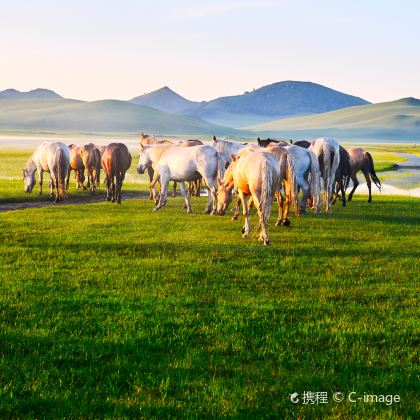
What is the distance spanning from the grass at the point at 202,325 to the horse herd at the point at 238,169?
1349 mm

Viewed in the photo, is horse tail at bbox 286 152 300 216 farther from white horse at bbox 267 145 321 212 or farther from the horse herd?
white horse at bbox 267 145 321 212

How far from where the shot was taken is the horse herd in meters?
14.1

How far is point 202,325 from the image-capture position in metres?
7.68

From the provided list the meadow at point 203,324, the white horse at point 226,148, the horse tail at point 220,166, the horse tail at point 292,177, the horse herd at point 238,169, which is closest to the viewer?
the meadow at point 203,324

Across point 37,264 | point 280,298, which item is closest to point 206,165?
point 37,264

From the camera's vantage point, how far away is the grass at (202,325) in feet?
18.3

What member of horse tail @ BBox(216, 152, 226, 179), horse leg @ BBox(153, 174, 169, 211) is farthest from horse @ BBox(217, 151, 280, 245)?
horse leg @ BBox(153, 174, 169, 211)

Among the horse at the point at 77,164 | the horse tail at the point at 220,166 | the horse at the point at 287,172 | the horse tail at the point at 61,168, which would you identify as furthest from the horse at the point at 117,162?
the horse at the point at 287,172

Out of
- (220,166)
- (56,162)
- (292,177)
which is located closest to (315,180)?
(220,166)

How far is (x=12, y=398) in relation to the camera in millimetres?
5457

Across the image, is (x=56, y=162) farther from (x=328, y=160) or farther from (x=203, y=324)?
(x=203, y=324)

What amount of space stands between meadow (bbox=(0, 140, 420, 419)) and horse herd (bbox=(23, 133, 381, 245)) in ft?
4.48

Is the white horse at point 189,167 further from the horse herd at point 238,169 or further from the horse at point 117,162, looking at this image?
the horse at point 117,162

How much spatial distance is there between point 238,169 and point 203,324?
7.25 m
